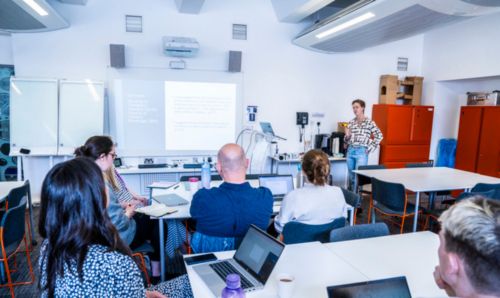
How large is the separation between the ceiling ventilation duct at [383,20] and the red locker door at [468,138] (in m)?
2.22

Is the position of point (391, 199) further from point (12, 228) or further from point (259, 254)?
point (12, 228)

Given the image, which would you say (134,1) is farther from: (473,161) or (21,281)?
(473,161)

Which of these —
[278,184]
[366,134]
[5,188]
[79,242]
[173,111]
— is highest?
[173,111]

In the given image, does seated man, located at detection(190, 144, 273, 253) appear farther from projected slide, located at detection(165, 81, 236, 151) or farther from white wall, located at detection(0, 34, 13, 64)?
white wall, located at detection(0, 34, 13, 64)

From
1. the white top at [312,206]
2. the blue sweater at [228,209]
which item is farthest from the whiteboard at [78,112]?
the white top at [312,206]

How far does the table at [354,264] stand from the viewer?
142cm

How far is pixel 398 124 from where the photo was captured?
5.89 meters

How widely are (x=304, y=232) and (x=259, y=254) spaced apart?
27.6 inches

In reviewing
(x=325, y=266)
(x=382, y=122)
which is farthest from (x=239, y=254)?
(x=382, y=122)

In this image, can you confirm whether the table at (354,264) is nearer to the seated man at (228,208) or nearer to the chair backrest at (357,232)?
the chair backrest at (357,232)

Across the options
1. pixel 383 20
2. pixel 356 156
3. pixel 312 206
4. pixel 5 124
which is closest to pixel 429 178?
pixel 356 156

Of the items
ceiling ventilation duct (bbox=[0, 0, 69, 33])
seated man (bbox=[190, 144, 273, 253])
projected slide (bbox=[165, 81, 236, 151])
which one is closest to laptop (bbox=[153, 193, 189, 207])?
seated man (bbox=[190, 144, 273, 253])

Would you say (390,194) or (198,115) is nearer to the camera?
(390,194)

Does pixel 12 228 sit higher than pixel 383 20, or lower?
lower
